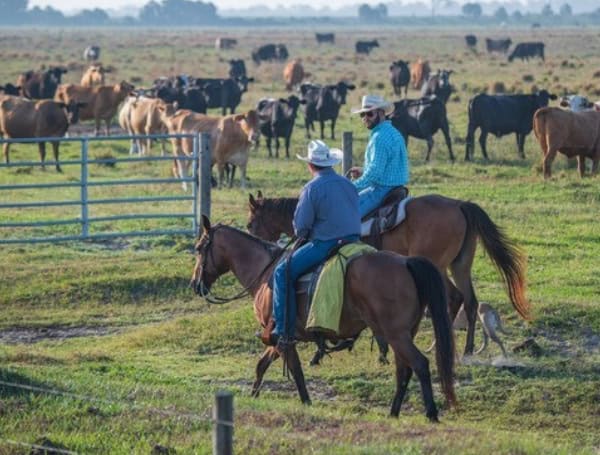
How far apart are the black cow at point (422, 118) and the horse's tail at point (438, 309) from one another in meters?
18.6

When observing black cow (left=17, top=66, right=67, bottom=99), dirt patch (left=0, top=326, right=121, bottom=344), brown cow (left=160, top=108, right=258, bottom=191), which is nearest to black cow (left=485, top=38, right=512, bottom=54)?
black cow (left=17, top=66, right=67, bottom=99)

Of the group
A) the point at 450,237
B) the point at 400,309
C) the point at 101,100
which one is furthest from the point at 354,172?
the point at 101,100

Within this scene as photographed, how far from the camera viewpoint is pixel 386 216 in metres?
12.4

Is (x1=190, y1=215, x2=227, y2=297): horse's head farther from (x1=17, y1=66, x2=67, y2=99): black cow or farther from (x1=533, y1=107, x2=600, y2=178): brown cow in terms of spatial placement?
(x1=17, y1=66, x2=67, y2=99): black cow

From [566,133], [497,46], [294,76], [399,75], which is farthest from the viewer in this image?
[497,46]

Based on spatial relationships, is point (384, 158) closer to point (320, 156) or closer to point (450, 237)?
point (450, 237)

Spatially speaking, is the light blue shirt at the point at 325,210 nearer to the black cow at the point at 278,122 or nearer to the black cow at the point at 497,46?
the black cow at the point at 278,122

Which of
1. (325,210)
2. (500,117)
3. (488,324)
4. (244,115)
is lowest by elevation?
(488,324)

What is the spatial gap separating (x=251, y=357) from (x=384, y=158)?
7.51 feet

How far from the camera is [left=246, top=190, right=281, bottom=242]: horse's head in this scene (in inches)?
503

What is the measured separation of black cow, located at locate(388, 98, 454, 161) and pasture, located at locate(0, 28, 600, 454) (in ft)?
9.78

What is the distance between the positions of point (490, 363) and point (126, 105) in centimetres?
2117

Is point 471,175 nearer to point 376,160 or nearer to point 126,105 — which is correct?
point 126,105

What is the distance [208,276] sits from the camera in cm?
1148
